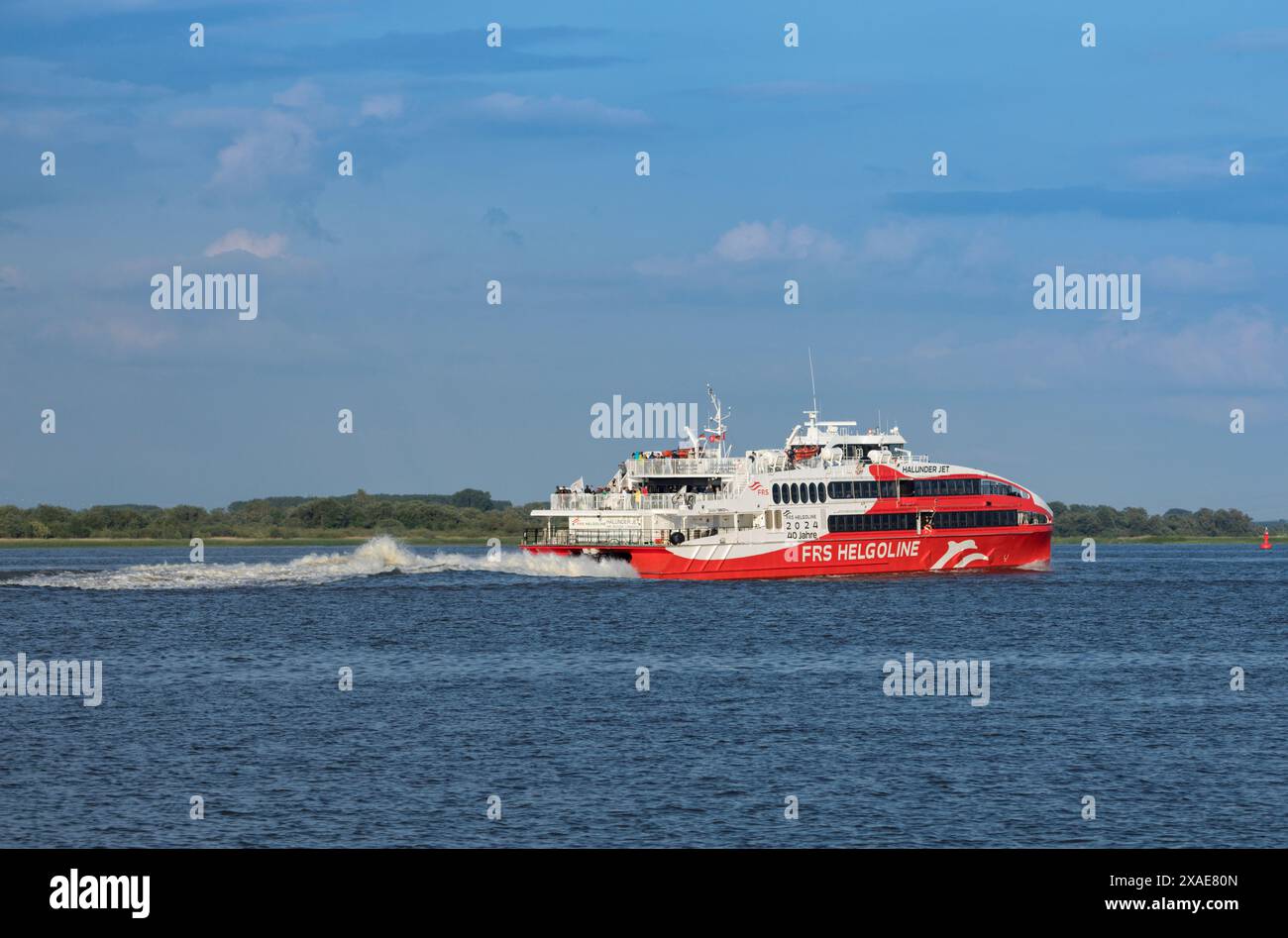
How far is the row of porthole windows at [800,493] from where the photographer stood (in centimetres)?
8225

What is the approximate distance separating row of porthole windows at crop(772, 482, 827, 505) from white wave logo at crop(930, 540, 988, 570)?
8.80 meters

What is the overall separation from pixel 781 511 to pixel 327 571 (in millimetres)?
32927

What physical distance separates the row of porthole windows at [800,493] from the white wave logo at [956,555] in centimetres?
880

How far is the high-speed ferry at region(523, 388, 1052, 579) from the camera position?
81.8m

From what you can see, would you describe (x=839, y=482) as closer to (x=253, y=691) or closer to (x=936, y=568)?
(x=936, y=568)

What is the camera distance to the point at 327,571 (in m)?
98.6

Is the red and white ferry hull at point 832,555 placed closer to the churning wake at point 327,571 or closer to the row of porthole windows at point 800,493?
the churning wake at point 327,571

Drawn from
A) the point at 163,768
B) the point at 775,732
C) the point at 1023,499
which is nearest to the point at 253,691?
the point at 163,768

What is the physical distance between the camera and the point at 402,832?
25.6 meters
